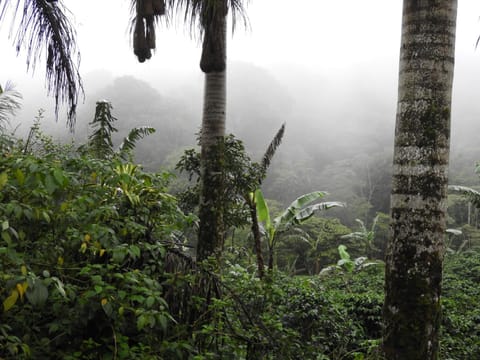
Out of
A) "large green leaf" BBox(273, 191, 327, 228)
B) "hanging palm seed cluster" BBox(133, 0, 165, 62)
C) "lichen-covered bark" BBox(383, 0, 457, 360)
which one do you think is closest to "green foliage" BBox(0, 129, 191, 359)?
"lichen-covered bark" BBox(383, 0, 457, 360)

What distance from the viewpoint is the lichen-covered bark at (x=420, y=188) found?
2.49m

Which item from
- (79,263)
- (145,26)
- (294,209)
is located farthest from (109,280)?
(294,209)

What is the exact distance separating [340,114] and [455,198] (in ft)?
144

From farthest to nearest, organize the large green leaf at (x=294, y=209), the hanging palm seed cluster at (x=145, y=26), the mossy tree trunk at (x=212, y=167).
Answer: the large green leaf at (x=294, y=209)
the mossy tree trunk at (x=212, y=167)
the hanging palm seed cluster at (x=145, y=26)

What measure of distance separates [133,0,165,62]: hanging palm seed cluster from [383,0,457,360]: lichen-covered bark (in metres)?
2.22

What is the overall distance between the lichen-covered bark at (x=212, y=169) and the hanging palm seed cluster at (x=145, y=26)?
3.29 ft

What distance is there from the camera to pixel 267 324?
286 cm

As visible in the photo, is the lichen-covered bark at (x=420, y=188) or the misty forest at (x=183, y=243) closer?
the misty forest at (x=183, y=243)

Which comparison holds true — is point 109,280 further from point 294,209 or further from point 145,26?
point 294,209

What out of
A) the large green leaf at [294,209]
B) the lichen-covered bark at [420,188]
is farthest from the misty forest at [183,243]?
the large green leaf at [294,209]

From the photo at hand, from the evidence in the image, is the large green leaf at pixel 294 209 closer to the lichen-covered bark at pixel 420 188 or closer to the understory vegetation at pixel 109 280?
the understory vegetation at pixel 109 280

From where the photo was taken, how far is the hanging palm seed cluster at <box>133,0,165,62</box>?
3.89 meters

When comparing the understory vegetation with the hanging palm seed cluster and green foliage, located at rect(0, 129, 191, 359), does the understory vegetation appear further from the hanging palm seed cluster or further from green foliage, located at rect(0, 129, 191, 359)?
the hanging palm seed cluster

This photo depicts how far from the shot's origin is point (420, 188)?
253 centimetres
